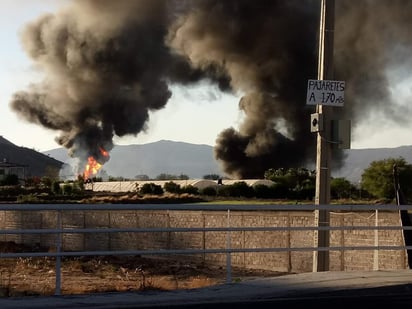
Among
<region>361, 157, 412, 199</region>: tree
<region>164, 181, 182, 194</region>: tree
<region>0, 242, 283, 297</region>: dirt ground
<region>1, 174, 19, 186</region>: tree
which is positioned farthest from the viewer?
<region>1, 174, 19, 186</region>: tree

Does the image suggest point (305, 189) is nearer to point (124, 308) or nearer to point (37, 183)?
point (37, 183)

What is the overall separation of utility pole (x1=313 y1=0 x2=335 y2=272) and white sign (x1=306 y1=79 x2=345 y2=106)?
0.80 feet

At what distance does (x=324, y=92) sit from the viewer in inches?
475

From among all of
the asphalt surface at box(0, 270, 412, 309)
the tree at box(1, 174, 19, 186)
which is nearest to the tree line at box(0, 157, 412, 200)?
the tree at box(1, 174, 19, 186)

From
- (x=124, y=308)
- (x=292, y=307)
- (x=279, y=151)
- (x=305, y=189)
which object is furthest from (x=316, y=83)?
(x=279, y=151)

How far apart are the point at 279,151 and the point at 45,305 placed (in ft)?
226

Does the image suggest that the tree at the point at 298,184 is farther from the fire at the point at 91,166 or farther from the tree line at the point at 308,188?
the fire at the point at 91,166

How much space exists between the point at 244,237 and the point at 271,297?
→ 634 inches

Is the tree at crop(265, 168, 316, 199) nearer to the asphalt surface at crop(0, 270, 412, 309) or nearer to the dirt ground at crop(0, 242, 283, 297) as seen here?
the dirt ground at crop(0, 242, 283, 297)

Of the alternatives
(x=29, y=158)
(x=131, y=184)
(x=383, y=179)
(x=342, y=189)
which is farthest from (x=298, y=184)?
(x=29, y=158)

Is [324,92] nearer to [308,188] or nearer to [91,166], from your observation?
[308,188]

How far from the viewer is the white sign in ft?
39.4

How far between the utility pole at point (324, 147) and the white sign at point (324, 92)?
0.80 ft

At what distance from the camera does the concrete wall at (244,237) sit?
20.6m
